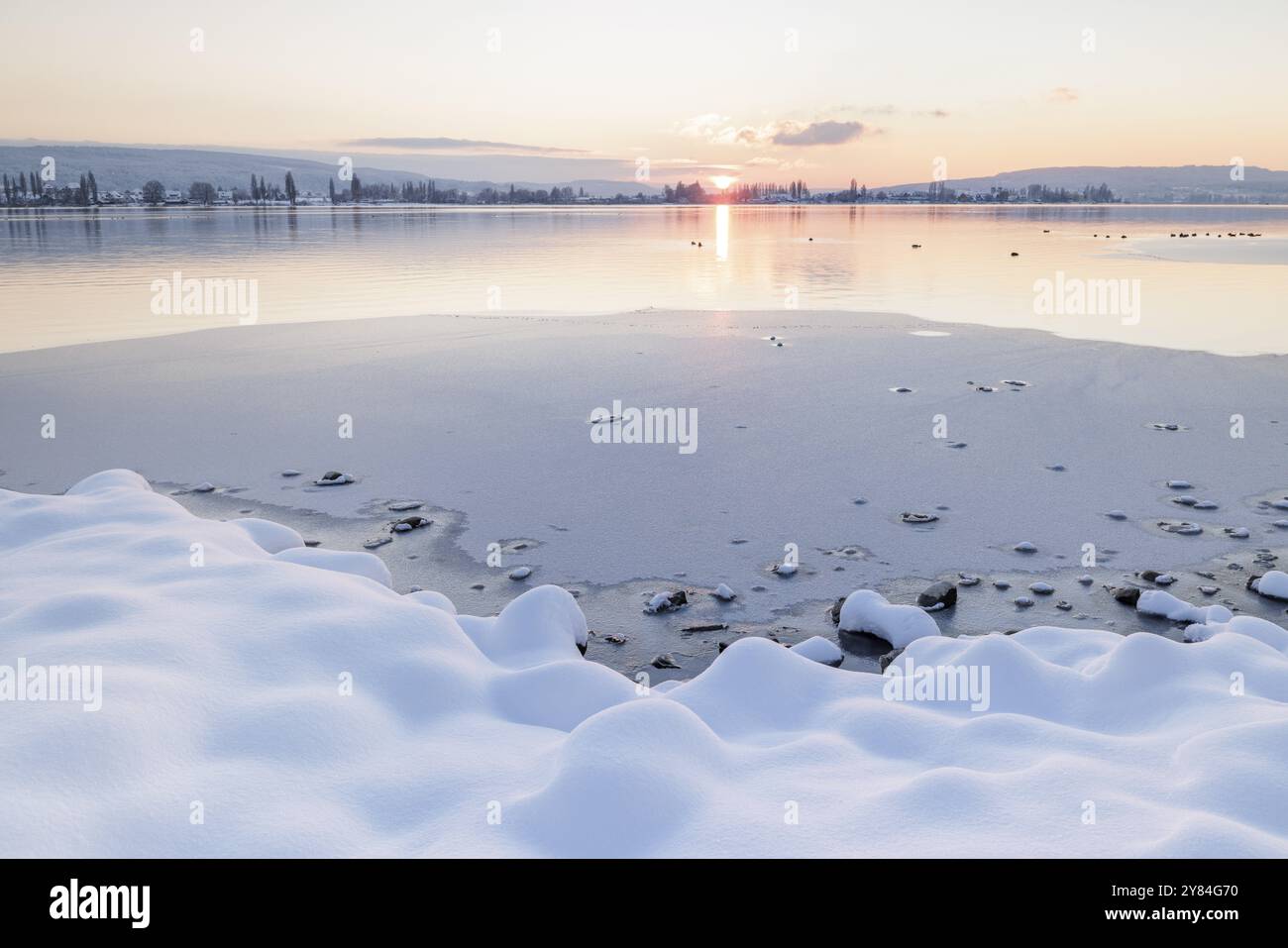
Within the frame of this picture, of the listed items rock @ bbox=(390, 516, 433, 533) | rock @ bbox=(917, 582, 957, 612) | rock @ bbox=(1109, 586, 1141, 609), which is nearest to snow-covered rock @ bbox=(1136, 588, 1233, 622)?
rock @ bbox=(1109, 586, 1141, 609)

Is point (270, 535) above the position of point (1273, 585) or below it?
above

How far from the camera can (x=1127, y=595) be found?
252 inches

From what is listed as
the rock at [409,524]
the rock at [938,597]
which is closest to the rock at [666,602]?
the rock at [938,597]

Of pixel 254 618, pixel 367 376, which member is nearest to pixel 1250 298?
pixel 367 376

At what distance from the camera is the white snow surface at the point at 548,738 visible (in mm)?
3088

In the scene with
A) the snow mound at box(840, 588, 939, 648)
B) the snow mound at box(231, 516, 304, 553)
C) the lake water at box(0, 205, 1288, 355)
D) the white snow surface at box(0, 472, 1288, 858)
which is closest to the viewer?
the white snow surface at box(0, 472, 1288, 858)

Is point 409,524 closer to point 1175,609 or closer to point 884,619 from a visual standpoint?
point 884,619

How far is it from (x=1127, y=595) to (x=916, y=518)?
1942 millimetres

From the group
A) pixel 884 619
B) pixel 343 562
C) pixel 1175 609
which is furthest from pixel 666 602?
pixel 1175 609

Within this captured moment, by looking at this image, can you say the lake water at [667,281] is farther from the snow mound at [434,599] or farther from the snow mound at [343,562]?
the snow mound at [434,599]

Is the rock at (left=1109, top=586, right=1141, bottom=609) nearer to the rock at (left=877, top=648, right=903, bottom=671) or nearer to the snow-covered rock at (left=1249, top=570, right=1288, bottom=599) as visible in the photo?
the snow-covered rock at (left=1249, top=570, right=1288, bottom=599)

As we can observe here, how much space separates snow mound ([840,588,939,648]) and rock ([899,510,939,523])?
6.18 ft

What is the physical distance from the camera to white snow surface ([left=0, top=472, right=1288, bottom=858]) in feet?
10.1

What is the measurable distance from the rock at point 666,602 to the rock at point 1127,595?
9.90ft
